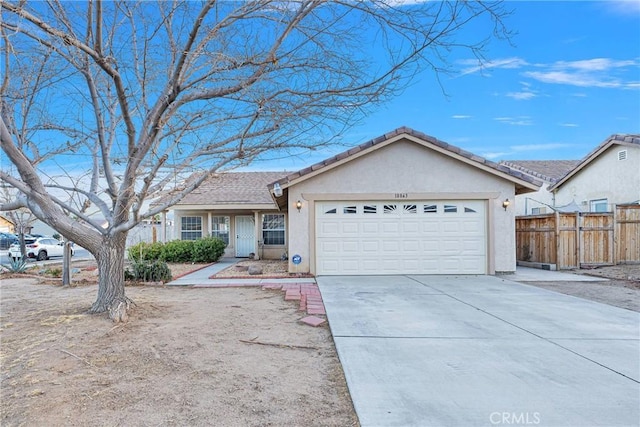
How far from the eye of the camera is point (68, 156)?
7453 millimetres

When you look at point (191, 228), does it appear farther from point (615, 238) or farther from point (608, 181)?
point (608, 181)

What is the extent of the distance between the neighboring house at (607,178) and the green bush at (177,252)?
15.9 metres

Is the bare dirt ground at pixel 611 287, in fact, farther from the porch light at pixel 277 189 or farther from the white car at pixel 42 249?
the white car at pixel 42 249

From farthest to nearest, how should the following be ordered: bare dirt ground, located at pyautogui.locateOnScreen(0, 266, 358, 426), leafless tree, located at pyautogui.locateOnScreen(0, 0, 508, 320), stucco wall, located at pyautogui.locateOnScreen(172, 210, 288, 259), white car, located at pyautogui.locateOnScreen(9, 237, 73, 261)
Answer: white car, located at pyautogui.locateOnScreen(9, 237, 73, 261) → stucco wall, located at pyautogui.locateOnScreen(172, 210, 288, 259) → leafless tree, located at pyautogui.locateOnScreen(0, 0, 508, 320) → bare dirt ground, located at pyautogui.locateOnScreen(0, 266, 358, 426)

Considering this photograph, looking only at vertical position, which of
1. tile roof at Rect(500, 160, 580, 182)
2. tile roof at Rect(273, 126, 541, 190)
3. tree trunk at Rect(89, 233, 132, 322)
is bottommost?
tree trunk at Rect(89, 233, 132, 322)

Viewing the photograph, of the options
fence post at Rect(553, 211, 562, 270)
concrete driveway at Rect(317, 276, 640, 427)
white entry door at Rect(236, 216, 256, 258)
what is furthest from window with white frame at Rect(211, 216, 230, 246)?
fence post at Rect(553, 211, 562, 270)

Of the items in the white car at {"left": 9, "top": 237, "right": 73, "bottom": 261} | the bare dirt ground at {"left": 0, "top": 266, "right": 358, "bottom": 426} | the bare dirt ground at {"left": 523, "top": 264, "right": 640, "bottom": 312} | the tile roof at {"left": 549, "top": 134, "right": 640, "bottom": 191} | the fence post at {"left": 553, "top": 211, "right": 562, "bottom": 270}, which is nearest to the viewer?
the bare dirt ground at {"left": 0, "top": 266, "right": 358, "bottom": 426}

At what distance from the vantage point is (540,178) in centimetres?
2044

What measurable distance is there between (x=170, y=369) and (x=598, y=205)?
59.6ft

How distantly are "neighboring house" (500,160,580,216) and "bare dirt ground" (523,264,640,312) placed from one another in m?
6.97

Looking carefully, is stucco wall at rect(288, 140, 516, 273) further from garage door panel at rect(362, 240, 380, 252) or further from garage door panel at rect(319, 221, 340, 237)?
garage door panel at rect(362, 240, 380, 252)

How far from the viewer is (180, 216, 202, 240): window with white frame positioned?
63.0 ft

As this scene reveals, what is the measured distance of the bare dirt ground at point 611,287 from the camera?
7.80 m

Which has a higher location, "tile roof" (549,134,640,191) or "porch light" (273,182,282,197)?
"tile roof" (549,134,640,191)
